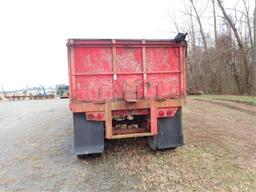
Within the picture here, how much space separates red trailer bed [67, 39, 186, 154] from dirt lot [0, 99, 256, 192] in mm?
528

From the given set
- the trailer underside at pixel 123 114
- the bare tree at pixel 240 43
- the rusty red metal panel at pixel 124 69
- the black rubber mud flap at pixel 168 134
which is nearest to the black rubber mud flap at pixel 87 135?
the trailer underside at pixel 123 114

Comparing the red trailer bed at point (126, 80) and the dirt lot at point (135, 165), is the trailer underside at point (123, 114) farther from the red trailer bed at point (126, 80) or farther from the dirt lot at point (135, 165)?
the dirt lot at point (135, 165)

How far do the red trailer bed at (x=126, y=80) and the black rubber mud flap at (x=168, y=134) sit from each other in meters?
0.09

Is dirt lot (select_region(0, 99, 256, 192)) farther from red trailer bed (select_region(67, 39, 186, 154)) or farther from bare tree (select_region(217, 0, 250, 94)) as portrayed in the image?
bare tree (select_region(217, 0, 250, 94))

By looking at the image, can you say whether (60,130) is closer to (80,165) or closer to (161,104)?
(80,165)

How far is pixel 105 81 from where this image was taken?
4.84 meters

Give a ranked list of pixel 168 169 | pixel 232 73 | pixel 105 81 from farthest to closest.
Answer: pixel 232 73
pixel 105 81
pixel 168 169

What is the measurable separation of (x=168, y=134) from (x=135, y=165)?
0.96 meters

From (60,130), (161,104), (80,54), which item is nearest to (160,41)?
(161,104)

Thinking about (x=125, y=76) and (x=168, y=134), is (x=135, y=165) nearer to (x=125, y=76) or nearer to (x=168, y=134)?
(x=168, y=134)

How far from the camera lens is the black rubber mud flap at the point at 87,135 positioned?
4.86 m

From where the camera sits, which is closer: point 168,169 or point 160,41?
point 168,169

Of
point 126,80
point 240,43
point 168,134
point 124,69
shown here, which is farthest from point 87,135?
point 240,43

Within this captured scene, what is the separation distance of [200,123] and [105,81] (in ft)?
13.4
